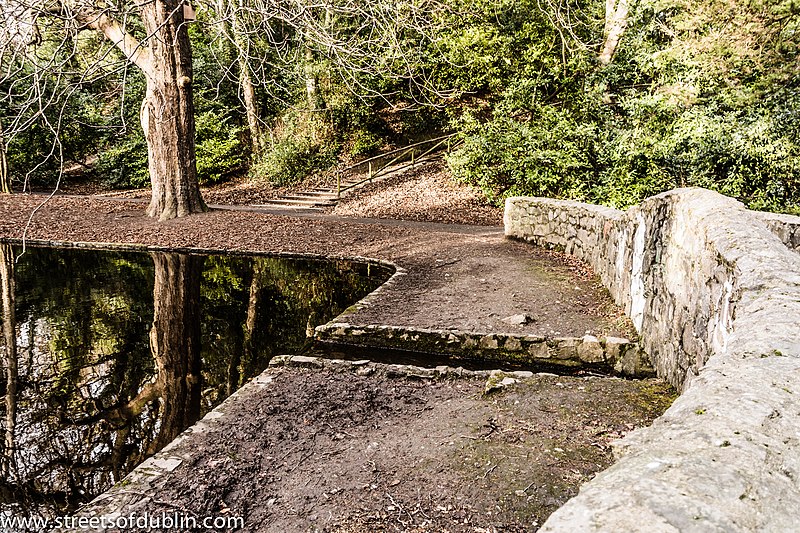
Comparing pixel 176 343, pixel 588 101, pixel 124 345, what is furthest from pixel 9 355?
pixel 588 101

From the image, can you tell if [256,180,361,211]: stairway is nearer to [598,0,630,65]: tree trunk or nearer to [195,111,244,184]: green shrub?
[195,111,244,184]: green shrub

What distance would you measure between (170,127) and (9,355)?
8193 millimetres

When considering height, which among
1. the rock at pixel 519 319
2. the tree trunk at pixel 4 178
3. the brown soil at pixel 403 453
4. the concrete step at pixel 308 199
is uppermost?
the tree trunk at pixel 4 178

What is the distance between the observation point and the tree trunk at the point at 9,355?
3.81 metres

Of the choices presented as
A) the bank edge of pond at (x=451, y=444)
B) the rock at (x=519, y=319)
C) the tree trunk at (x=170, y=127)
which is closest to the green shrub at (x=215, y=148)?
the tree trunk at (x=170, y=127)

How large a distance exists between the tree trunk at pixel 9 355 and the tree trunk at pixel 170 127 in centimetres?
373

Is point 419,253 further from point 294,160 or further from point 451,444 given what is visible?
point 294,160

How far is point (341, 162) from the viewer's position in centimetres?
2077

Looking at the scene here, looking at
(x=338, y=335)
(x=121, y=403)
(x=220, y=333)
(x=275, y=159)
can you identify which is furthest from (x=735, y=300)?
(x=275, y=159)

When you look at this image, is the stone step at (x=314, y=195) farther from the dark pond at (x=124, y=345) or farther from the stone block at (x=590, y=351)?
the stone block at (x=590, y=351)

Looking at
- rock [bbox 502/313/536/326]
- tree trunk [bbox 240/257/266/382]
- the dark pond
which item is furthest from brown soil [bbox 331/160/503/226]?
rock [bbox 502/313/536/326]

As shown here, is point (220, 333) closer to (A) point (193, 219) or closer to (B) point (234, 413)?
(B) point (234, 413)

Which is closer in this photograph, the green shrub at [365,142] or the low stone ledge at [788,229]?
the low stone ledge at [788,229]

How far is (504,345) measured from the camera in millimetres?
5590
